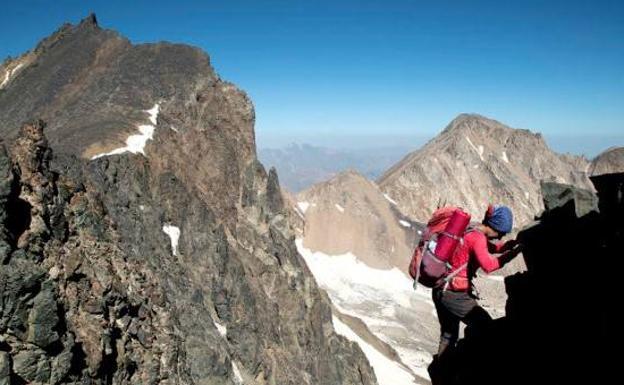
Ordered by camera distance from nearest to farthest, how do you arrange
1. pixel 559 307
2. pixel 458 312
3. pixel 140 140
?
pixel 559 307
pixel 458 312
pixel 140 140

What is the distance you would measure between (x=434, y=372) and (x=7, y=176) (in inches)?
586

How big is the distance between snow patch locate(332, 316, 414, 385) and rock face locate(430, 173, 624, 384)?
6594 cm

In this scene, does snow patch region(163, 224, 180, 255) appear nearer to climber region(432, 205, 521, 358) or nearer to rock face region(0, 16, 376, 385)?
rock face region(0, 16, 376, 385)

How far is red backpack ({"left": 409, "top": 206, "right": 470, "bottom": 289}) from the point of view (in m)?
9.70

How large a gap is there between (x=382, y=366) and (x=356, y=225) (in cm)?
8798

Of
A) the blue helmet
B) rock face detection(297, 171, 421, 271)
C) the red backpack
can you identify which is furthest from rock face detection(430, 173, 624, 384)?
rock face detection(297, 171, 421, 271)

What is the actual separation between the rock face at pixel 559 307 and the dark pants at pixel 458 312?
0.20 metres

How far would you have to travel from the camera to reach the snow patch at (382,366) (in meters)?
75.1

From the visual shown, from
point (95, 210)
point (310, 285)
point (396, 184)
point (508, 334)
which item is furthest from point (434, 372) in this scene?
point (396, 184)

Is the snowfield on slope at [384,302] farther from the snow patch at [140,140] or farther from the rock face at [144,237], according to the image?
the snow patch at [140,140]

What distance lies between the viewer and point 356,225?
165 m

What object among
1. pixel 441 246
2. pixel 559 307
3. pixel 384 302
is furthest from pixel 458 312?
pixel 384 302

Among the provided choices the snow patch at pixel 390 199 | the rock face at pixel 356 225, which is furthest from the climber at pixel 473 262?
the snow patch at pixel 390 199

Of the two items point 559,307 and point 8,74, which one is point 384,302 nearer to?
point 8,74
